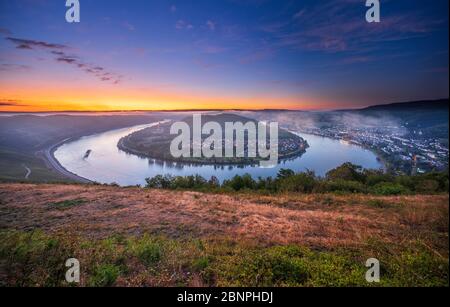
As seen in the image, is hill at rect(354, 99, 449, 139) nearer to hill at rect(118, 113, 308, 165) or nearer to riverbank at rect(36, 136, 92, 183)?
hill at rect(118, 113, 308, 165)

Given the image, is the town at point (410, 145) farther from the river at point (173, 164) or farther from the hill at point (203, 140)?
the hill at point (203, 140)

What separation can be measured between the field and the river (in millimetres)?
24013

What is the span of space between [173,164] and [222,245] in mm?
48330

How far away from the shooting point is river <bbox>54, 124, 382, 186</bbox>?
35781 mm

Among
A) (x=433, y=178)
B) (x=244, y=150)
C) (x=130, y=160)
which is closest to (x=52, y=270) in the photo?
(x=433, y=178)

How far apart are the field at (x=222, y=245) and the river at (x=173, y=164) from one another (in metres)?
24.0

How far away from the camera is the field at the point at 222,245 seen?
4.15 metres

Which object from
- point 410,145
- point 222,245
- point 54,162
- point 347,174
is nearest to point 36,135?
point 54,162

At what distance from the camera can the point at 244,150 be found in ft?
177

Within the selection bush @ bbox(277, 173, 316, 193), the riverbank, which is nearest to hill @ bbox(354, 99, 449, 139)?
bush @ bbox(277, 173, 316, 193)

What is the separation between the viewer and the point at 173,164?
53.2 metres

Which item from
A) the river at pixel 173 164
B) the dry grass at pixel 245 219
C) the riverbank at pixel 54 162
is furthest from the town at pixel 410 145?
the riverbank at pixel 54 162

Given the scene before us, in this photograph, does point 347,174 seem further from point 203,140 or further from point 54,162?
point 54,162

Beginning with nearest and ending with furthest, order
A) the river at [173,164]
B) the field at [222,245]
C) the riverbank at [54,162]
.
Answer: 1. the field at [222,245]
2. the river at [173,164]
3. the riverbank at [54,162]
